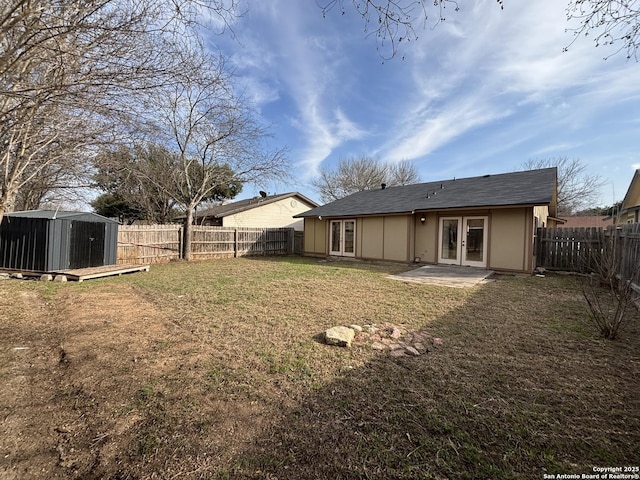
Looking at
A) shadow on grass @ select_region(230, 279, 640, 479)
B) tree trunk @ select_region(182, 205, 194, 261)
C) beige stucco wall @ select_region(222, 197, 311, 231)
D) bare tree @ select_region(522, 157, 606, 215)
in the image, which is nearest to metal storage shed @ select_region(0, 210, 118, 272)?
tree trunk @ select_region(182, 205, 194, 261)

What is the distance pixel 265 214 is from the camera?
68.2 feet

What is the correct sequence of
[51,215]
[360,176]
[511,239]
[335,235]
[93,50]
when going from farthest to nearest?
[360,176]
[335,235]
[511,239]
[51,215]
[93,50]

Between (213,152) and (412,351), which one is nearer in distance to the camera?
(412,351)

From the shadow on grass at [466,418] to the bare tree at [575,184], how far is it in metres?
28.7

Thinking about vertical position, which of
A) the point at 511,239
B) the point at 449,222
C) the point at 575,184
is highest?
the point at 575,184

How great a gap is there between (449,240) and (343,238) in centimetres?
500

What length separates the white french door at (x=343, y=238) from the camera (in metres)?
13.8

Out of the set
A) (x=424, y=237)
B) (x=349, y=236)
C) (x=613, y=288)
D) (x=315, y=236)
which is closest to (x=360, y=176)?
(x=315, y=236)

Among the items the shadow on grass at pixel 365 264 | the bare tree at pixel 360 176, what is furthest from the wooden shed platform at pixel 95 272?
the bare tree at pixel 360 176

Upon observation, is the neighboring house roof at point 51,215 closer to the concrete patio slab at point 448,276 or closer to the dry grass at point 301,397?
the dry grass at point 301,397

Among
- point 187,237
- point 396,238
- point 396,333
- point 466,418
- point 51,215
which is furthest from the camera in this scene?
point 187,237

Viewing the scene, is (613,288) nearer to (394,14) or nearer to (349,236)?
(394,14)

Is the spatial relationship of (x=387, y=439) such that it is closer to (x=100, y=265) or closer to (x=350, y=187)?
(x=100, y=265)

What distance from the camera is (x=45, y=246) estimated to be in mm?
7793
